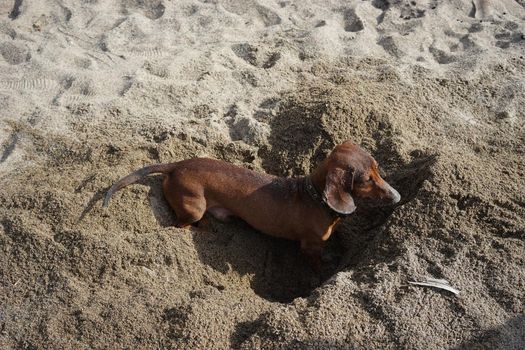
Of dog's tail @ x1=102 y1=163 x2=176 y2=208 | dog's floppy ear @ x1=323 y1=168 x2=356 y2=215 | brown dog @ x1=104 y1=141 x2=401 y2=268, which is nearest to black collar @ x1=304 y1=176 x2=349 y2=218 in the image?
brown dog @ x1=104 y1=141 x2=401 y2=268

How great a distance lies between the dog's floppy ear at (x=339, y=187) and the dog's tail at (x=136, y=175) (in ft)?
3.85

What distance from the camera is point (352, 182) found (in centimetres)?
414

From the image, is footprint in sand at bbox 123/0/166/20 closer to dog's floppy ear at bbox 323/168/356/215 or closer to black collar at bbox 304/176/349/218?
black collar at bbox 304/176/349/218

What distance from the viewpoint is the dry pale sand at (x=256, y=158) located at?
3.41 m

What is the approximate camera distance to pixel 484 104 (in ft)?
17.8

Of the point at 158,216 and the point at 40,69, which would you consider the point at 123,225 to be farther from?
the point at 40,69

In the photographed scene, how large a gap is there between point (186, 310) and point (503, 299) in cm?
187

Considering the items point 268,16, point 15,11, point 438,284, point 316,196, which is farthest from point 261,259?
point 15,11

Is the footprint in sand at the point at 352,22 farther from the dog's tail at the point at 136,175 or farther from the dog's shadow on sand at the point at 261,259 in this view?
the dog's tail at the point at 136,175

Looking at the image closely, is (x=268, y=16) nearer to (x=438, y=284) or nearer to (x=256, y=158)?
(x=256, y=158)

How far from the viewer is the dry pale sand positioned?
3.41m

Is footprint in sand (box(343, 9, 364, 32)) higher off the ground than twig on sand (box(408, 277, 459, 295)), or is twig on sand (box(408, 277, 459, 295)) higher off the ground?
twig on sand (box(408, 277, 459, 295))

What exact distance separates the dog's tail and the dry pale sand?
0.09 metres

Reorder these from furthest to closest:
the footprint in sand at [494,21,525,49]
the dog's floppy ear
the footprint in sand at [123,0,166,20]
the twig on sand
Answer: the footprint in sand at [123,0,166,20]
the footprint in sand at [494,21,525,49]
the dog's floppy ear
the twig on sand
